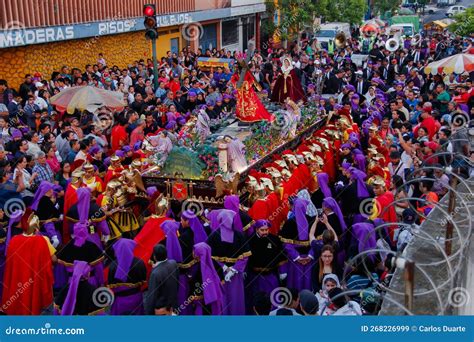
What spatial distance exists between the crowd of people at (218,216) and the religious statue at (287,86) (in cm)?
3

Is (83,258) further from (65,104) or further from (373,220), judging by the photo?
(65,104)

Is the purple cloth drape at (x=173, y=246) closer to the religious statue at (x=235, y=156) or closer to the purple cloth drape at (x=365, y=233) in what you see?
the purple cloth drape at (x=365, y=233)

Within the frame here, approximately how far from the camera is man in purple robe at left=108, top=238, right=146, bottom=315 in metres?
6.27

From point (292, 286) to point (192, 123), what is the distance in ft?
13.6

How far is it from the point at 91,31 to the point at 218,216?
1453 centimetres

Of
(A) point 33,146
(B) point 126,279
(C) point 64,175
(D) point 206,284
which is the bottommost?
(D) point 206,284

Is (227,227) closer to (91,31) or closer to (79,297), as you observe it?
(79,297)

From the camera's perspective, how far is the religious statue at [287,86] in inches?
527

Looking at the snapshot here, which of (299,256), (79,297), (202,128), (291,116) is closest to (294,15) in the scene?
(291,116)

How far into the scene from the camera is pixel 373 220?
7.47 m

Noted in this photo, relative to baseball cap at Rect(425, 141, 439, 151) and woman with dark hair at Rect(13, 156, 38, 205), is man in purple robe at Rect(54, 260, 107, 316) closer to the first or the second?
woman with dark hair at Rect(13, 156, 38, 205)

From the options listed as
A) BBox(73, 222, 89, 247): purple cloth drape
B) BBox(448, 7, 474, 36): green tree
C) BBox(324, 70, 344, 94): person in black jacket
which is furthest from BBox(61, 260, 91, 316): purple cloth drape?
BBox(448, 7, 474, 36): green tree

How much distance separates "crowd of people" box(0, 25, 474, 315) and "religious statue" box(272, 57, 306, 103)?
0.03 meters

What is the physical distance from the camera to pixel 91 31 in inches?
785
